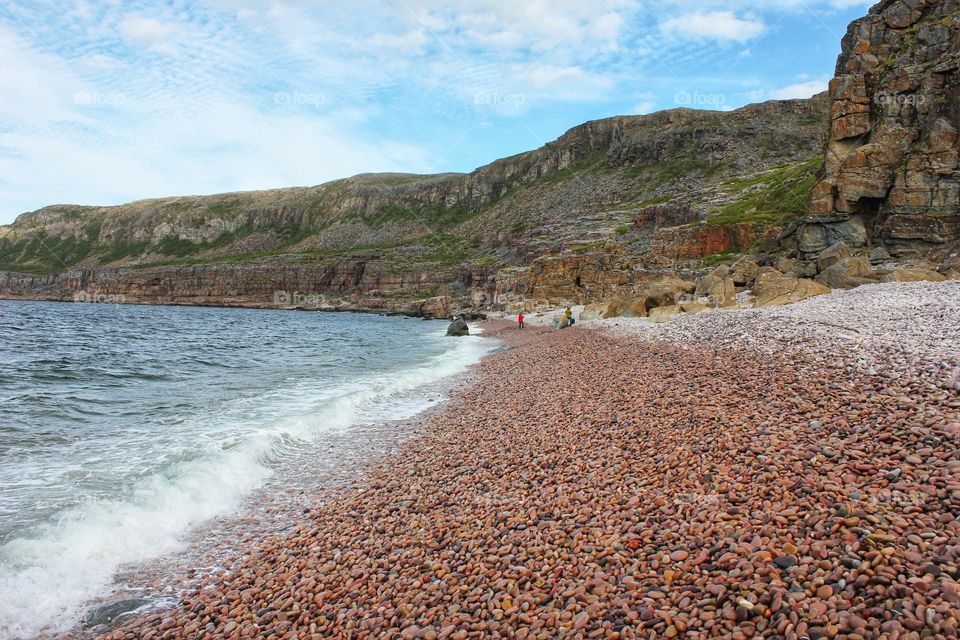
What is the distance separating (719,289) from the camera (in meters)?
32.7

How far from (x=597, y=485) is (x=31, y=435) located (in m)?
14.0

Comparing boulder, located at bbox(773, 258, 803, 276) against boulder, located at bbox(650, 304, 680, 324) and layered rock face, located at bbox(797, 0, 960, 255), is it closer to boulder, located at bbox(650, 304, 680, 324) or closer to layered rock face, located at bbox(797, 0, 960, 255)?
layered rock face, located at bbox(797, 0, 960, 255)

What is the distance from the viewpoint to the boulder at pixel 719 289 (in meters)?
31.5

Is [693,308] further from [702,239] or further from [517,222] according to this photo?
[517,222]

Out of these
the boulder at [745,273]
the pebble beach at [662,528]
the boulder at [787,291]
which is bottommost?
the pebble beach at [662,528]

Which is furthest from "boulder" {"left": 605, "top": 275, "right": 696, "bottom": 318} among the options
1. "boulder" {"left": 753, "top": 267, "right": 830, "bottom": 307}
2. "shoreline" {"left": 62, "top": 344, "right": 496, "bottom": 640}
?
"shoreline" {"left": 62, "top": 344, "right": 496, "bottom": 640}

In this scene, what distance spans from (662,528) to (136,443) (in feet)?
39.8

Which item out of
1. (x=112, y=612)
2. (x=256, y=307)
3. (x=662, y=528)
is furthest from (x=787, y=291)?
(x=256, y=307)

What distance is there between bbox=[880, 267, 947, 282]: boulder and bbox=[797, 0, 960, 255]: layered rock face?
8767 millimetres

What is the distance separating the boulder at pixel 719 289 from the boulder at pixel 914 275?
787 centimetres

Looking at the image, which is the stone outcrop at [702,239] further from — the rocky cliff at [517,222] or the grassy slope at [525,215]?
the grassy slope at [525,215]

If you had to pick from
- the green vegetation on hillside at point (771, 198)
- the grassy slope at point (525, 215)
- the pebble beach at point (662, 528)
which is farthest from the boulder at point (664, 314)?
the grassy slope at point (525, 215)

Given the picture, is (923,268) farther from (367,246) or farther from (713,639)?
(367,246)

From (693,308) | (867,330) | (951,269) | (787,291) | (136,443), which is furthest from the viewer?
(693,308)
